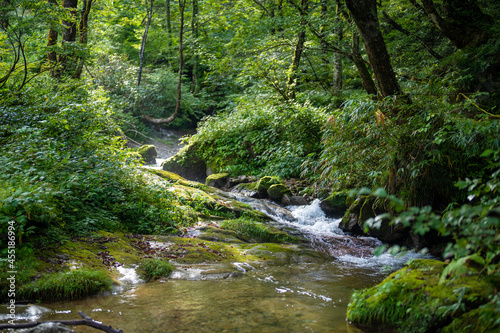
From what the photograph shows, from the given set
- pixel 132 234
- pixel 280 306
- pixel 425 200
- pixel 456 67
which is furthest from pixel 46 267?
pixel 456 67

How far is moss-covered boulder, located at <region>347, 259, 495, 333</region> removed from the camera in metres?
2.93

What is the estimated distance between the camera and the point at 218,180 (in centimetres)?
1395

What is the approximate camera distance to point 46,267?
4.20 m

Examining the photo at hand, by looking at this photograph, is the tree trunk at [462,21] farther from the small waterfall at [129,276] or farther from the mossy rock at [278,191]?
the small waterfall at [129,276]

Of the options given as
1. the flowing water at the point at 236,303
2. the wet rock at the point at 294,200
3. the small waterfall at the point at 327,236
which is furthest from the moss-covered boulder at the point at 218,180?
the flowing water at the point at 236,303

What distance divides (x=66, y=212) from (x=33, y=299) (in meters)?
2.21

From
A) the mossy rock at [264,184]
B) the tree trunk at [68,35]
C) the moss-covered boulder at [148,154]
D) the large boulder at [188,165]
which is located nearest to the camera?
the tree trunk at [68,35]

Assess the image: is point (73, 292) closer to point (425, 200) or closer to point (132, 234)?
point (132, 234)

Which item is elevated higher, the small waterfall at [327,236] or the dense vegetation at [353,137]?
the dense vegetation at [353,137]

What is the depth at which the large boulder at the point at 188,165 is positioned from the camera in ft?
51.2

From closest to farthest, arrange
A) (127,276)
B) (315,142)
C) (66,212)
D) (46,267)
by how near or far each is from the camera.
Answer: (46,267) < (127,276) < (66,212) < (315,142)

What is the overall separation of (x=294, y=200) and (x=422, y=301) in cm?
820

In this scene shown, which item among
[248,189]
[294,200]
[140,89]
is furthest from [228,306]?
[140,89]

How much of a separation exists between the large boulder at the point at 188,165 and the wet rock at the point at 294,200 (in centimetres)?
552
